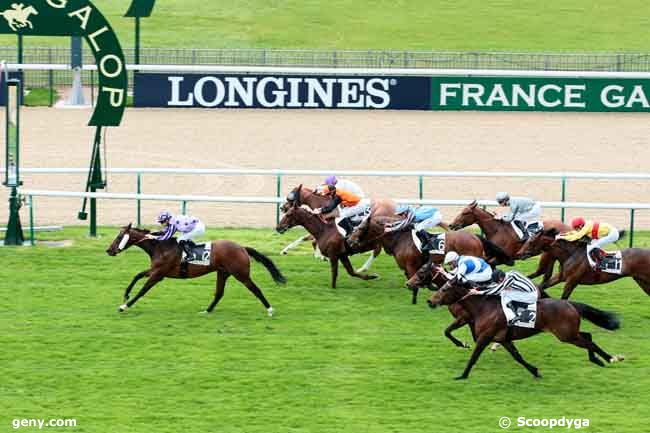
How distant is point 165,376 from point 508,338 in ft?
10.4

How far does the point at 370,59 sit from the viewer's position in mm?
37500

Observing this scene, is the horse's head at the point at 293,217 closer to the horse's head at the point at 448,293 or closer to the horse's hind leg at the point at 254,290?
the horse's hind leg at the point at 254,290

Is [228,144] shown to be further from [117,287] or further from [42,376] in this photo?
[42,376]

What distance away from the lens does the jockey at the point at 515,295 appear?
500 inches

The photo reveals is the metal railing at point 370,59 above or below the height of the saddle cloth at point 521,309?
above

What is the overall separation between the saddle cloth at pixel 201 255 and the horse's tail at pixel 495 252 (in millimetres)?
3071

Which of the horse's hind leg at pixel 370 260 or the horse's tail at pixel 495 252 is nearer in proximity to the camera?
the horse's tail at pixel 495 252

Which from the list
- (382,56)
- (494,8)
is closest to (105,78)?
(382,56)

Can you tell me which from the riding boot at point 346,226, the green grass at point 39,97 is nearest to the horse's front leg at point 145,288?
the riding boot at point 346,226

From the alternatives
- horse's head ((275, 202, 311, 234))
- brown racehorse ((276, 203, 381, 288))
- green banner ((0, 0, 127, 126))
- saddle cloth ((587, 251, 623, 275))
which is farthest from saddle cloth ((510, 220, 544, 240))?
green banner ((0, 0, 127, 126))

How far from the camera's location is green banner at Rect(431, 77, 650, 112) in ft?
93.8

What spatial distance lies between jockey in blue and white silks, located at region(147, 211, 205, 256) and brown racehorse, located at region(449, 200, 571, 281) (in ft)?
10.9

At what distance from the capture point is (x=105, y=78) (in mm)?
19422

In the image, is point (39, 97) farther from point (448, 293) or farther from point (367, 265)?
point (448, 293)
